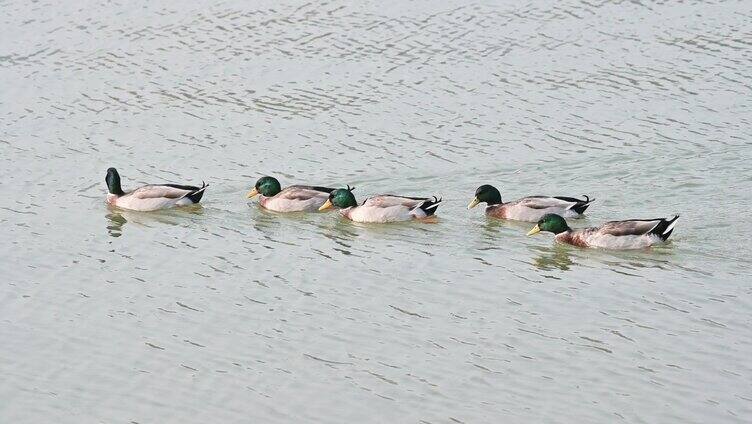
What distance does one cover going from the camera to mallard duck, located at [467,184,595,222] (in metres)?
20.8

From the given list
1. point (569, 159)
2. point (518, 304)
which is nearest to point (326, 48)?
point (569, 159)

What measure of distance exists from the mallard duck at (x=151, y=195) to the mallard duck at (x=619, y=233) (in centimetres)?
538

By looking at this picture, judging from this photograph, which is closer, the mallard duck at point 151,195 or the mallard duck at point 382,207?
the mallard duck at point 382,207

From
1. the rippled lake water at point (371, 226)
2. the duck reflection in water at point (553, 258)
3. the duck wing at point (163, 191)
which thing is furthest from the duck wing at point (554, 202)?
the duck wing at point (163, 191)

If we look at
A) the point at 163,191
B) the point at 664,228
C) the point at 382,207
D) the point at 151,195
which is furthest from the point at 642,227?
the point at 151,195

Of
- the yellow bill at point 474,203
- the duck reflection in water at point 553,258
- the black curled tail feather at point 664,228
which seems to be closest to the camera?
the duck reflection in water at point 553,258

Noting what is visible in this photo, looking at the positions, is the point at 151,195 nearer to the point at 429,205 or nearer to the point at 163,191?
the point at 163,191

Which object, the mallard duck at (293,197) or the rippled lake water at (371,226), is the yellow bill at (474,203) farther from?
the mallard duck at (293,197)

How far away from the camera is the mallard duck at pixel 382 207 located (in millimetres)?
20906

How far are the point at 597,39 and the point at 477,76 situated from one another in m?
3.37

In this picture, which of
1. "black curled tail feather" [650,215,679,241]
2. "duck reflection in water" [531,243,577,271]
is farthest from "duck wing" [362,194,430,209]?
"black curled tail feather" [650,215,679,241]

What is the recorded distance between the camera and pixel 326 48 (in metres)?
29.0

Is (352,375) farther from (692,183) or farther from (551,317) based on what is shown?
(692,183)

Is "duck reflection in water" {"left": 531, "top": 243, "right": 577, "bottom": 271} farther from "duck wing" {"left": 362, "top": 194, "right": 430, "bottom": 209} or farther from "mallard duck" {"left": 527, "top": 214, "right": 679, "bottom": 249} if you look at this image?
"duck wing" {"left": 362, "top": 194, "right": 430, "bottom": 209}
